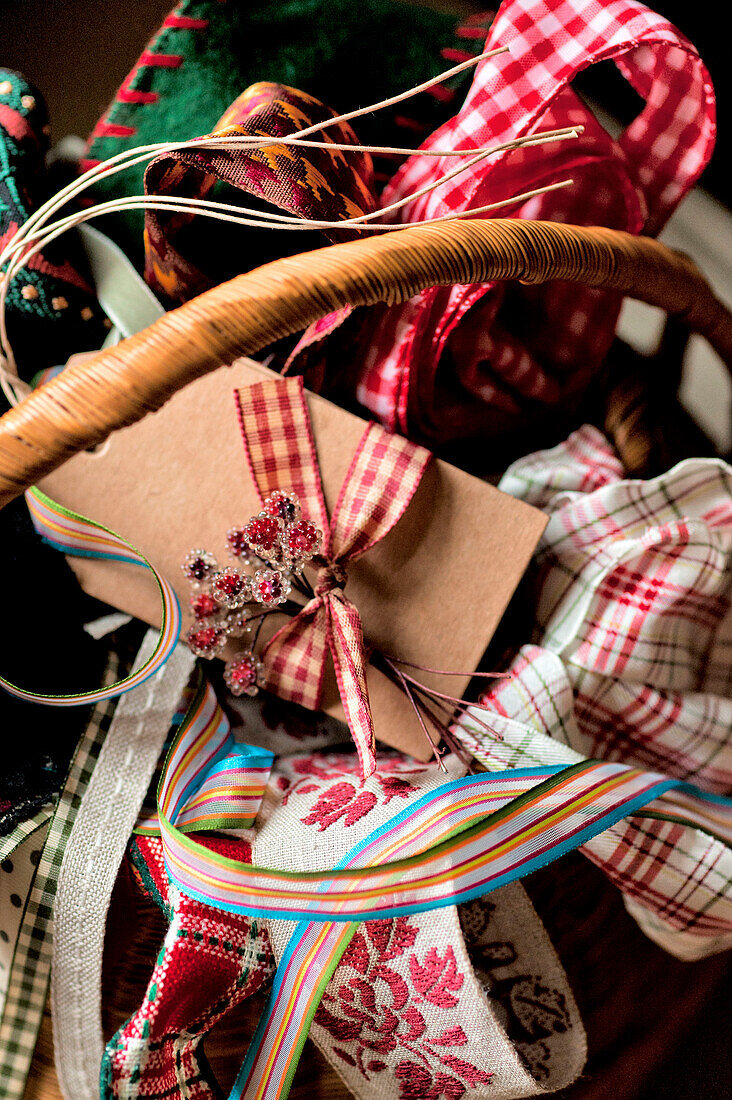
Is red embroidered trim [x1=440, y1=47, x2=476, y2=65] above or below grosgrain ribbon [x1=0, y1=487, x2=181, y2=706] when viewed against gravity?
above

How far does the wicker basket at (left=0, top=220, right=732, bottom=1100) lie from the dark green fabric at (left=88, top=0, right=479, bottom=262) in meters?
0.20

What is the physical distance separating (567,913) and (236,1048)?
190mm

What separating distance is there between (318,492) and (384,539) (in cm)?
5

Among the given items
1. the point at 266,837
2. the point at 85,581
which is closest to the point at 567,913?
the point at 266,837

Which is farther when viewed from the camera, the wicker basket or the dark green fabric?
the dark green fabric

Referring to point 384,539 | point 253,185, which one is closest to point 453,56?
point 253,185

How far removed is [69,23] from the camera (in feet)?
2.07

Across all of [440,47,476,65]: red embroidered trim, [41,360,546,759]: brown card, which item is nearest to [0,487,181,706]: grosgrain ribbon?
[41,360,546,759]: brown card

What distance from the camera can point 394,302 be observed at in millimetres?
303

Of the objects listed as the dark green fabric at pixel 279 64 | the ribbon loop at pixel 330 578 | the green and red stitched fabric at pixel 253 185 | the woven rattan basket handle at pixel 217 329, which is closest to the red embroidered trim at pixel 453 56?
the dark green fabric at pixel 279 64

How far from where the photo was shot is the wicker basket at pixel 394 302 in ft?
0.88

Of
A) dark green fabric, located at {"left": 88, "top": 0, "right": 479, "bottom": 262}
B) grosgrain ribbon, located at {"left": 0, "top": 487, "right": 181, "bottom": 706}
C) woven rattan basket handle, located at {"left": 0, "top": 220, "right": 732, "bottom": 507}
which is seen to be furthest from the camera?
dark green fabric, located at {"left": 88, "top": 0, "right": 479, "bottom": 262}

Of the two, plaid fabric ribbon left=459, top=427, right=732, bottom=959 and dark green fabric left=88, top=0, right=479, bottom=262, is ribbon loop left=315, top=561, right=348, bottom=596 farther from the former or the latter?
→ dark green fabric left=88, top=0, right=479, bottom=262

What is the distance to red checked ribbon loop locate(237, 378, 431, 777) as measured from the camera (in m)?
0.39
